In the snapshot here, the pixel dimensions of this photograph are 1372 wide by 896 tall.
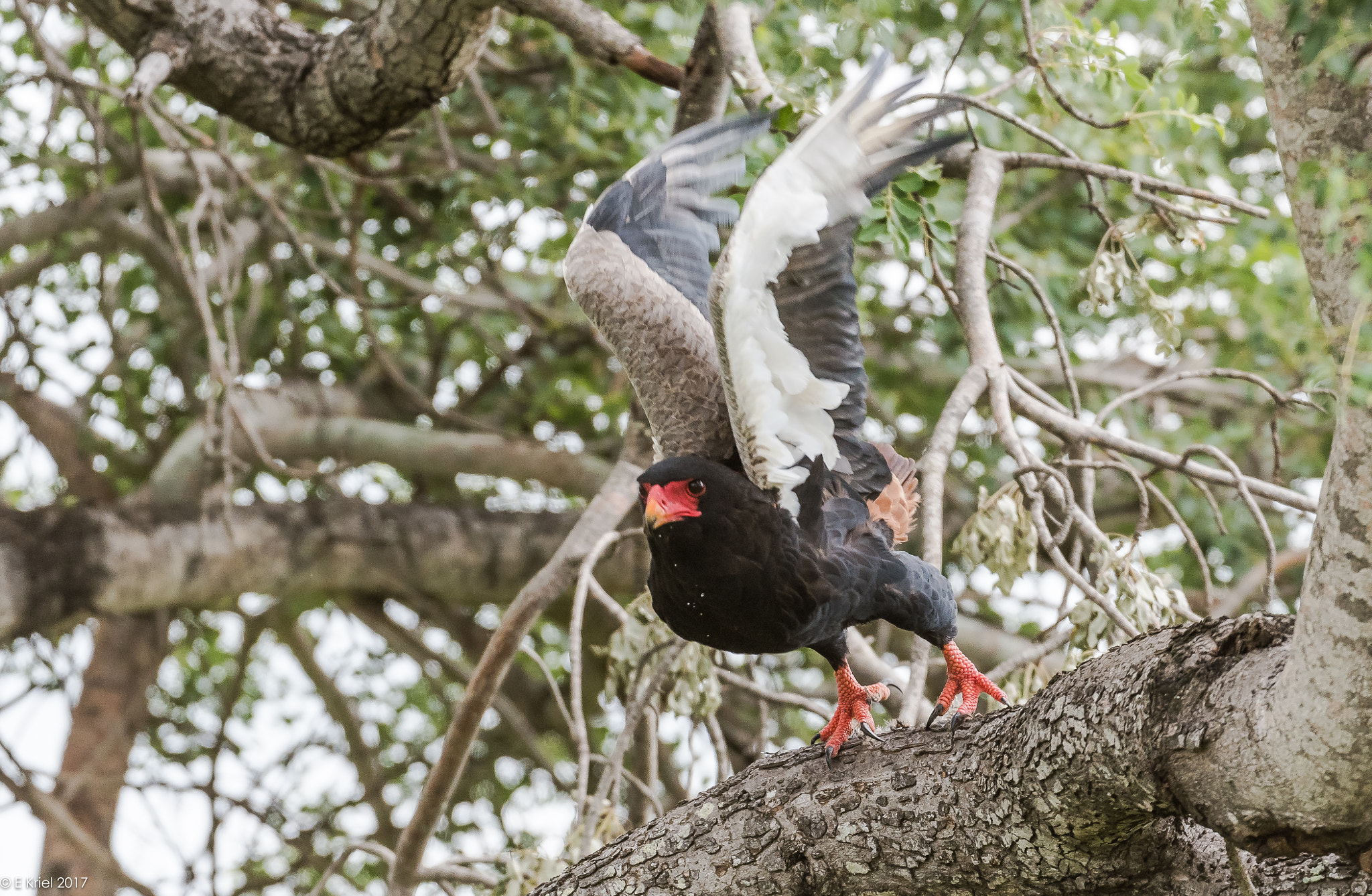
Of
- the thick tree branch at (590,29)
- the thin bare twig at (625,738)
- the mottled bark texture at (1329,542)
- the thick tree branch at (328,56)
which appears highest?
the thick tree branch at (328,56)

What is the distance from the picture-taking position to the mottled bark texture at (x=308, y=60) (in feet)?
9.99

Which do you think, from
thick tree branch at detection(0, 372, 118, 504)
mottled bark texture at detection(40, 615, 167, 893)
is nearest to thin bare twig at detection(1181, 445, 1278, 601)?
mottled bark texture at detection(40, 615, 167, 893)

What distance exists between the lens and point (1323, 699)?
3.82 ft

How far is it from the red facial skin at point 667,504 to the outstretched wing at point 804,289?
0.13 meters

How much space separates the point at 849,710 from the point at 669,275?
118 cm

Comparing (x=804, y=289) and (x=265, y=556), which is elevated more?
(x=265, y=556)

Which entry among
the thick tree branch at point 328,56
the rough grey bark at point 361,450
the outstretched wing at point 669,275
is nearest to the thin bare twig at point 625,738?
the outstretched wing at point 669,275

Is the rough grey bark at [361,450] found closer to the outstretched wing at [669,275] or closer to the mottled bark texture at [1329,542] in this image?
the outstretched wing at [669,275]

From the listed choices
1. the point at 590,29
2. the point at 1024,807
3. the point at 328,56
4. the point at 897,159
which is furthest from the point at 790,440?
the point at 328,56

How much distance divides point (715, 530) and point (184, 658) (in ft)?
17.9

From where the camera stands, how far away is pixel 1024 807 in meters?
1.54

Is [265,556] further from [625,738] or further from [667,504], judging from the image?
[667,504]

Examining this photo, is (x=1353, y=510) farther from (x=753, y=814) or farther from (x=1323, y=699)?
(x=753, y=814)

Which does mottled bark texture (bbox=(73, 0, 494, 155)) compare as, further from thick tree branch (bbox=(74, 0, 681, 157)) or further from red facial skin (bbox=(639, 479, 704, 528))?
red facial skin (bbox=(639, 479, 704, 528))
